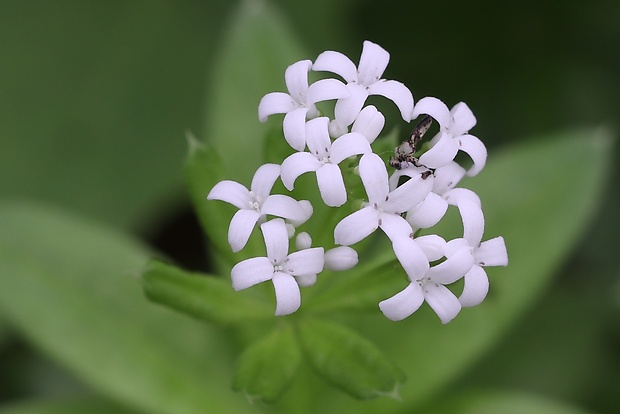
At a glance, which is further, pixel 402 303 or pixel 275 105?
pixel 275 105

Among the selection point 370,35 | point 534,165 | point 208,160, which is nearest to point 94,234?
point 208,160

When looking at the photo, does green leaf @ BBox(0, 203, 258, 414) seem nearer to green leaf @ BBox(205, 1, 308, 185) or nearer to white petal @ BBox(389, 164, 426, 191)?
green leaf @ BBox(205, 1, 308, 185)

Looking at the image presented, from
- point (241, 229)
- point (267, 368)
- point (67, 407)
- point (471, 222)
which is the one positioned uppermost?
point (471, 222)

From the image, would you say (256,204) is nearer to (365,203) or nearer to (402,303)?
(365,203)

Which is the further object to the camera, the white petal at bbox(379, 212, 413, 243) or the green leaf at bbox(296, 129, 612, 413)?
the green leaf at bbox(296, 129, 612, 413)

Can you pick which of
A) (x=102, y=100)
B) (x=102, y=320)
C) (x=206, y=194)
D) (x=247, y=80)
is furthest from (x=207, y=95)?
(x=206, y=194)

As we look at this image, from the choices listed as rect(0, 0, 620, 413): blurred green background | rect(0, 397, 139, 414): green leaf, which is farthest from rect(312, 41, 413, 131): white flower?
rect(0, 0, 620, 413): blurred green background

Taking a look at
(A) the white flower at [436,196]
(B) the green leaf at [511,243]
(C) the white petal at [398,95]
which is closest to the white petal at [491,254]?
(A) the white flower at [436,196]
